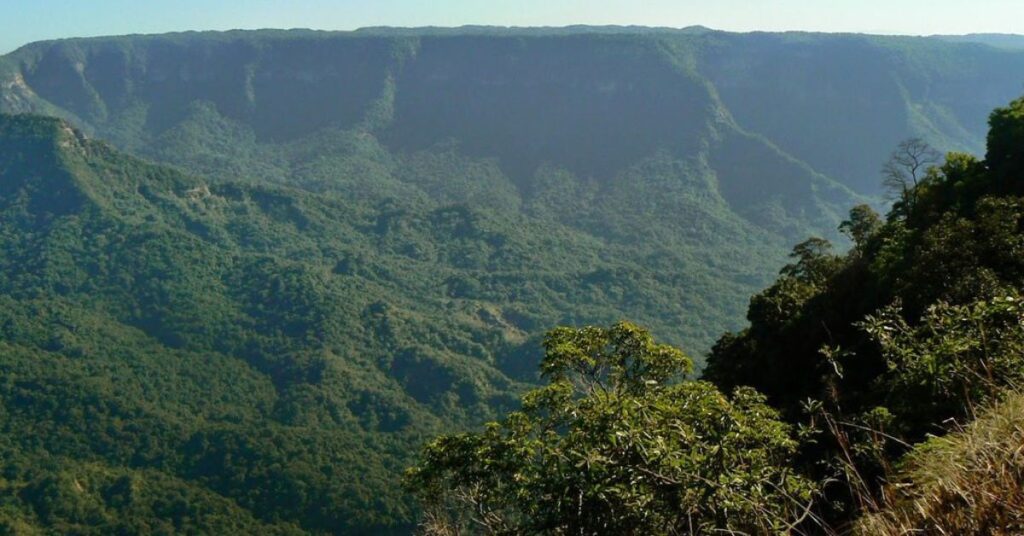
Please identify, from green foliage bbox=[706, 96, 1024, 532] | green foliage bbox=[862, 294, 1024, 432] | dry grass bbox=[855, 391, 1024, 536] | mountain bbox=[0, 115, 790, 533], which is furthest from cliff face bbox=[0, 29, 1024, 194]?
dry grass bbox=[855, 391, 1024, 536]

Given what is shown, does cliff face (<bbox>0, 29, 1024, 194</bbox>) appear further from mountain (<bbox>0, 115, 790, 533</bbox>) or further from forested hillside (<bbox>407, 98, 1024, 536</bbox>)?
forested hillside (<bbox>407, 98, 1024, 536</bbox>)

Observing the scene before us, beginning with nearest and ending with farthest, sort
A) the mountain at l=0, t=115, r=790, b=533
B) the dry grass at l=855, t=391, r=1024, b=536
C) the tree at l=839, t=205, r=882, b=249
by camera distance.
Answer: the dry grass at l=855, t=391, r=1024, b=536 < the tree at l=839, t=205, r=882, b=249 < the mountain at l=0, t=115, r=790, b=533

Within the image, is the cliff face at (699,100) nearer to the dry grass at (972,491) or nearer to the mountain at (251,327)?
the mountain at (251,327)

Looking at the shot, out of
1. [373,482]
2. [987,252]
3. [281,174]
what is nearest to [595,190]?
[281,174]

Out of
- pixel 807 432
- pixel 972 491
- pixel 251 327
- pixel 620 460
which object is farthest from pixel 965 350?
pixel 251 327

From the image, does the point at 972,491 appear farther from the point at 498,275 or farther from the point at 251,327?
the point at 498,275

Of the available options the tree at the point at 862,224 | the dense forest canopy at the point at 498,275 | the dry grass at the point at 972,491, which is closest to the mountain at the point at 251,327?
the dense forest canopy at the point at 498,275

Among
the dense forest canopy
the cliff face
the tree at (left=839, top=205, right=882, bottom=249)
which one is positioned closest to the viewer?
the dense forest canopy
